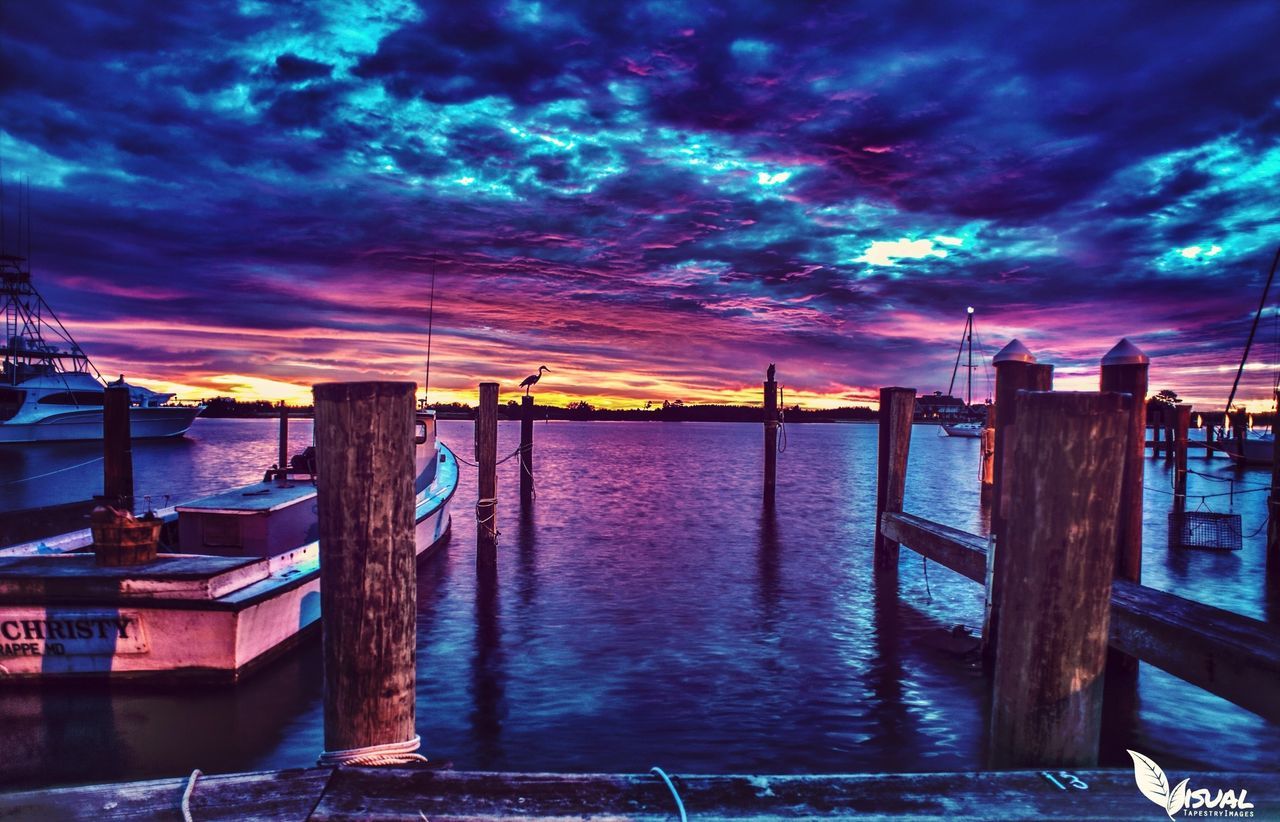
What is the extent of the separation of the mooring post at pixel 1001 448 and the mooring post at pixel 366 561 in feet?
20.6

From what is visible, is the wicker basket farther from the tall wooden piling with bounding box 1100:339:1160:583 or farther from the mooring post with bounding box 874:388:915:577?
the mooring post with bounding box 874:388:915:577

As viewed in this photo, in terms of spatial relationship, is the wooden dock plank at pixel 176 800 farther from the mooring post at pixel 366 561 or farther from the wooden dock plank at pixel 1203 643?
the wooden dock plank at pixel 1203 643

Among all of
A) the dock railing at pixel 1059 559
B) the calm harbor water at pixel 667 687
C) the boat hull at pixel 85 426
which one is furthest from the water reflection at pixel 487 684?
the boat hull at pixel 85 426

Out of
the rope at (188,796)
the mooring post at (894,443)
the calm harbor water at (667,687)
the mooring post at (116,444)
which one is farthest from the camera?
the mooring post at (894,443)

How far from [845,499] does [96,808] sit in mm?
29071

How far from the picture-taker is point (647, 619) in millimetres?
11305

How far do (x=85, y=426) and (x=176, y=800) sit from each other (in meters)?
74.9

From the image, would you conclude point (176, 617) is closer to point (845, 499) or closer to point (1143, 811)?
point (1143, 811)

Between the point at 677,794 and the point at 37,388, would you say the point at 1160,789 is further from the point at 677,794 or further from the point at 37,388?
the point at 37,388

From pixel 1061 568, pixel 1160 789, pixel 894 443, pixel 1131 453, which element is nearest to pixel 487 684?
pixel 1061 568

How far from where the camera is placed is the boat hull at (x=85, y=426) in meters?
57.8

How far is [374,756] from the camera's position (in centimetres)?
350

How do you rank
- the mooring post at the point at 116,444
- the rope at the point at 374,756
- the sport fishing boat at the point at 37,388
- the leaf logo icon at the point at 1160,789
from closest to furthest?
1. the leaf logo icon at the point at 1160,789
2. the rope at the point at 374,756
3. the mooring post at the point at 116,444
4. the sport fishing boat at the point at 37,388

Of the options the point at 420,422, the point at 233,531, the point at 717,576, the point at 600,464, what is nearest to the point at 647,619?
the point at 717,576
